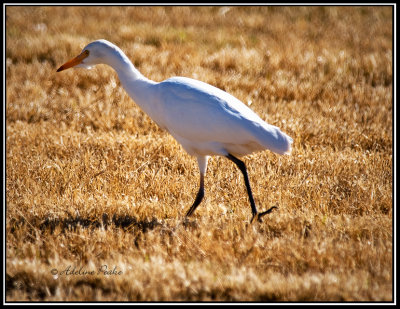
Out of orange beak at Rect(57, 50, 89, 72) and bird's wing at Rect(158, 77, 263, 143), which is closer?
bird's wing at Rect(158, 77, 263, 143)

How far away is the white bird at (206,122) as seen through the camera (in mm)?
4652

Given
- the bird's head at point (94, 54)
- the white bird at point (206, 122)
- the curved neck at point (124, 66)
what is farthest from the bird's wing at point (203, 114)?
the bird's head at point (94, 54)

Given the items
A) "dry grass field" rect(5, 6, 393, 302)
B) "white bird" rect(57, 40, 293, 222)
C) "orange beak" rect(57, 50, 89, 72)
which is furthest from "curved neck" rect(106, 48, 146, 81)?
"dry grass field" rect(5, 6, 393, 302)

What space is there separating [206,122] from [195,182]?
4.22 ft

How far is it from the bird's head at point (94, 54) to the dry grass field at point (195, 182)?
114cm

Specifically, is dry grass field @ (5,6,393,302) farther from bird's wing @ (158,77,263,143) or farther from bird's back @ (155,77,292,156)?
bird's wing @ (158,77,263,143)

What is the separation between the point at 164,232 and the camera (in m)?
4.61

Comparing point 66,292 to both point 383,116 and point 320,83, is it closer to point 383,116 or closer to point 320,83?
point 383,116

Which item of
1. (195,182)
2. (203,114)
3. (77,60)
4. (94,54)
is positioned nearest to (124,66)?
(94,54)

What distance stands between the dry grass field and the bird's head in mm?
1141

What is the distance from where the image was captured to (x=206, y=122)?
4.73m

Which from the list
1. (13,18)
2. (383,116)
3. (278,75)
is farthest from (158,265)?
(13,18)

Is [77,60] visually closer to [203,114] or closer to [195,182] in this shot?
[203,114]

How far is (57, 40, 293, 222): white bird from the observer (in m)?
4.65
